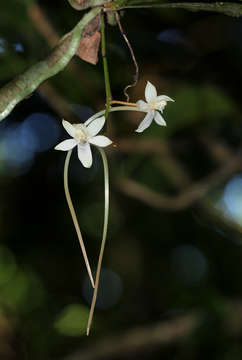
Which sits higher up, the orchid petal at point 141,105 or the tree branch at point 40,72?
the tree branch at point 40,72

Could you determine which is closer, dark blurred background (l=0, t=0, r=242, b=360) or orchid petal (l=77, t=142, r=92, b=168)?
orchid petal (l=77, t=142, r=92, b=168)

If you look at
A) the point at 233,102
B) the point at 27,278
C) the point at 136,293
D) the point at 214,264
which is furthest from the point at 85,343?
the point at 233,102

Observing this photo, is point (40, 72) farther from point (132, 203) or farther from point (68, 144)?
point (132, 203)

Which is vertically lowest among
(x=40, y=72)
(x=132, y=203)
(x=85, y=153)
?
(x=132, y=203)

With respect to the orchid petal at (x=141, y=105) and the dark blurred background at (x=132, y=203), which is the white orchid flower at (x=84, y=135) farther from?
the dark blurred background at (x=132, y=203)

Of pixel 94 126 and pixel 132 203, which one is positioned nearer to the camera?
pixel 94 126

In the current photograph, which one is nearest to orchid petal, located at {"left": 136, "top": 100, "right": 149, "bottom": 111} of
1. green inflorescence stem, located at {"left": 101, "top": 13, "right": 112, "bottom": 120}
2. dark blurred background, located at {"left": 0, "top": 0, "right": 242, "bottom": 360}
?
green inflorescence stem, located at {"left": 101, "top": 13, "right": 112, "bottom": 120}

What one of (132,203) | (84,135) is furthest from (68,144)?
(132,203)

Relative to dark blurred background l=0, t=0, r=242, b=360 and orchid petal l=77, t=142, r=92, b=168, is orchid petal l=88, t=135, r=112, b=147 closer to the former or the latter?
orchid petal l=77, t=142, r=92, b=168

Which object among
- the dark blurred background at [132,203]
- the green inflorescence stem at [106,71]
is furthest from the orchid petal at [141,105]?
the dark blurred background at [132,203]
